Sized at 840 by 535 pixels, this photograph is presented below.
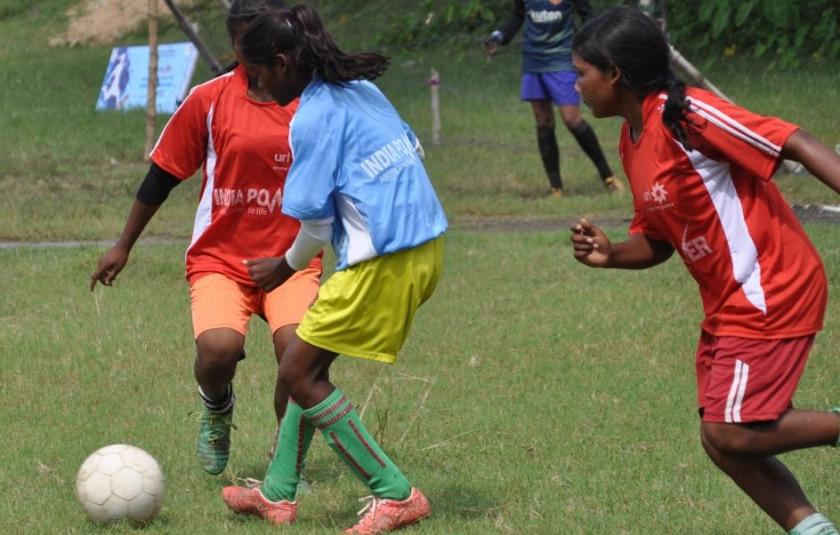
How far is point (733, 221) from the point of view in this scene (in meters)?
4.32

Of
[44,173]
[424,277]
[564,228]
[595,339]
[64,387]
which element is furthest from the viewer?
[44,173]

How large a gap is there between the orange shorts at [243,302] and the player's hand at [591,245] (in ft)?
4.05

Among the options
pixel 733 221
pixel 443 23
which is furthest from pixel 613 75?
pixel 443 23

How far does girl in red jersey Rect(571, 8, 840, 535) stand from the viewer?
4.24 metres

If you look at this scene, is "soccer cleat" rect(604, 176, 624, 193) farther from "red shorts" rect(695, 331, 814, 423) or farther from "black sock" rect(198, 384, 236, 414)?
"red shorts" rect(695, 331, 814, 423)

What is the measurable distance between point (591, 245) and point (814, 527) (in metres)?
1.07

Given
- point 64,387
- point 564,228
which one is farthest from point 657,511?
Answer: point 564,228

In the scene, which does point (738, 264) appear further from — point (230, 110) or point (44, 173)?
point (44, 173)

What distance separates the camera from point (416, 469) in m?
5.89

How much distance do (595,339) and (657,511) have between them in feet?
8.81

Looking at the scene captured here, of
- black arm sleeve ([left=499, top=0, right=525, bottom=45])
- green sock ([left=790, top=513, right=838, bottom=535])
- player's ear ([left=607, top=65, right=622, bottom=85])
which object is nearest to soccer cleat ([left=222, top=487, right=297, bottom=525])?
green sock ([left=790, top=513, right=838, bottom=535])

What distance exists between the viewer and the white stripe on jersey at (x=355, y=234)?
482 cm

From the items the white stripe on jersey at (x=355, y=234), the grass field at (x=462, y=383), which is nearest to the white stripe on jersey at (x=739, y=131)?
the white stripe on jersey at (x=355, y=234)

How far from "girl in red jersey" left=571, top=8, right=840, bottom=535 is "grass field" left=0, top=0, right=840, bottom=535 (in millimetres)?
738
